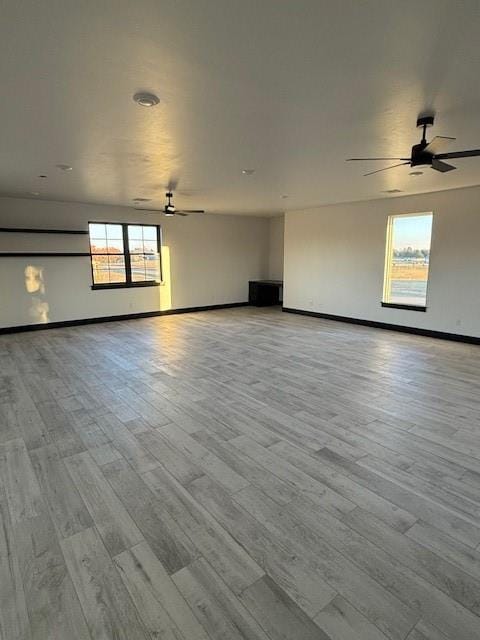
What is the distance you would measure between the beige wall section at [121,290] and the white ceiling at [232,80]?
2932 millimetres

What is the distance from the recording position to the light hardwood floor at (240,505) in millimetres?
1547

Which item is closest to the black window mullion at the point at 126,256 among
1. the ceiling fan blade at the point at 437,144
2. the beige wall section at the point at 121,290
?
the beige wall section at the point at 121,290

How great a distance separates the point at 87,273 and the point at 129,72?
615 cm

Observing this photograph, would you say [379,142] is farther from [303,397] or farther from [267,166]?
[303,397]

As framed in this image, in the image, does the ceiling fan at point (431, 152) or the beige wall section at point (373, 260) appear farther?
the beige wall section at point (373, 260)

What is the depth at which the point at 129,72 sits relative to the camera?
Result: 7.00 ft

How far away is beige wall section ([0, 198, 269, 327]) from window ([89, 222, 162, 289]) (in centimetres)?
17

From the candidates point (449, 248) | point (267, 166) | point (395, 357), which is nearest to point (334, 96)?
point (267, 166)

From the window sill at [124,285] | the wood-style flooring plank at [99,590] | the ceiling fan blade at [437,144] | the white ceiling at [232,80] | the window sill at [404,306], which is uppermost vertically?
the white ceiling at [232,80]

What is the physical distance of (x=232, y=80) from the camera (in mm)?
2221

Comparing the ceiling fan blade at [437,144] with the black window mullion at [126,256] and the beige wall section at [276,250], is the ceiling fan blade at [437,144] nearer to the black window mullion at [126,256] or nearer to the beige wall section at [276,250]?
the black window mullion at [126,256]

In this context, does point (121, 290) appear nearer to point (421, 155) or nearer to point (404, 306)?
point (404, 306)

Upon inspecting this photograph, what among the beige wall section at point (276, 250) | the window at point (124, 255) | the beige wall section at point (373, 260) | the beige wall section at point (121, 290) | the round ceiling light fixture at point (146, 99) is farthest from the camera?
the beige wall section at point (276, 250)

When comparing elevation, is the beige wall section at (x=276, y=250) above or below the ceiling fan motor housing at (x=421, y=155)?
below
